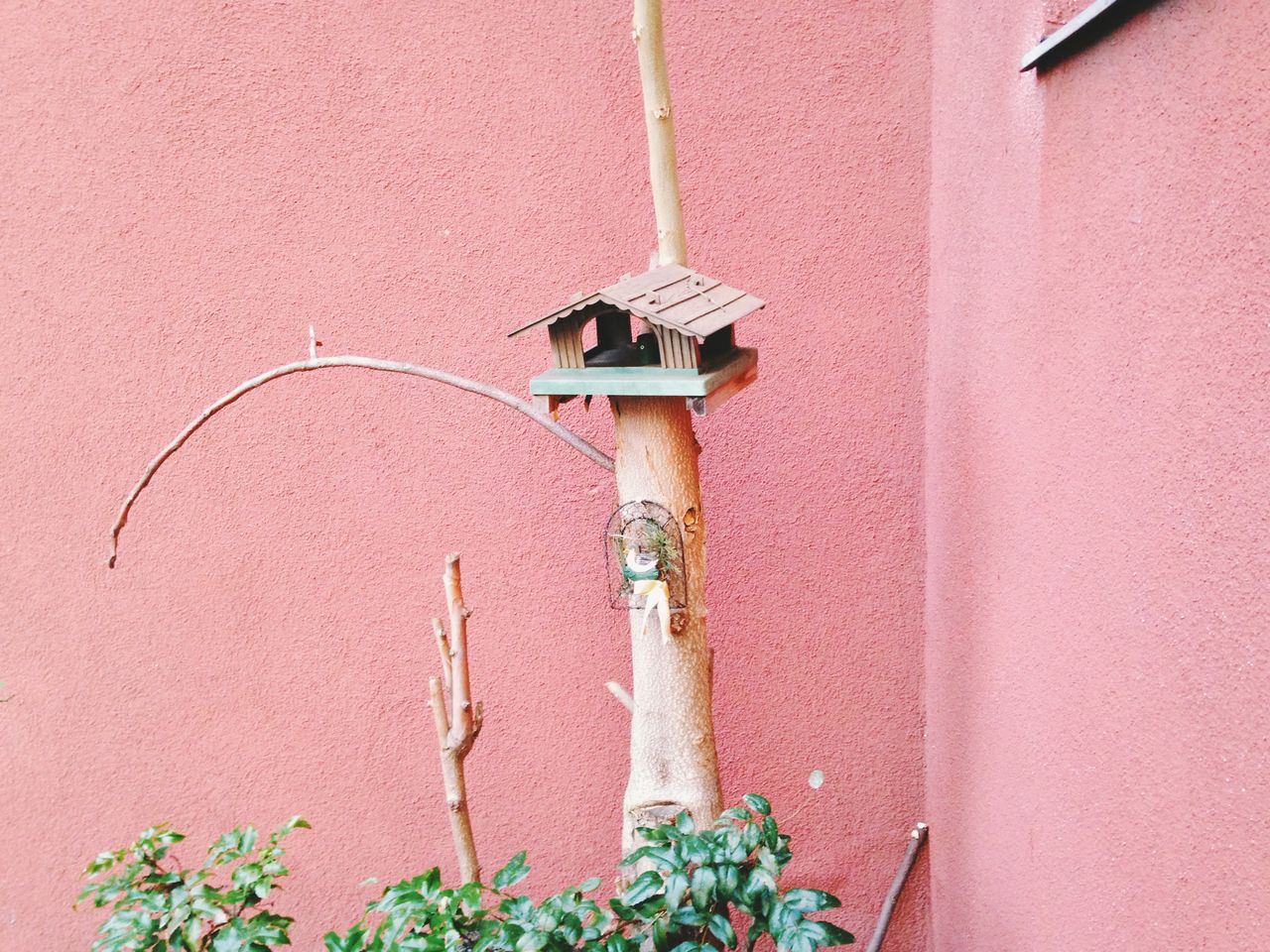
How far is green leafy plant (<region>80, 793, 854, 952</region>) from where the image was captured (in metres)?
1.42

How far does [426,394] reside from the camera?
2145 mm

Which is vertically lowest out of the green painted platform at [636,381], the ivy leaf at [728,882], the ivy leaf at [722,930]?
the ivy leaf at [722,930]

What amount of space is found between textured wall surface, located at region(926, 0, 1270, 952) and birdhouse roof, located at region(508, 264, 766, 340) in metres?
0.54

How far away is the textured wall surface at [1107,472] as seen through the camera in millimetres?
942

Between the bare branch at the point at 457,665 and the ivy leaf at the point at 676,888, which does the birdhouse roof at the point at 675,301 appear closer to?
the bare branch at the point at 457,665

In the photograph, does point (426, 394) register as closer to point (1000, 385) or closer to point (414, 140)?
point (414, 140)

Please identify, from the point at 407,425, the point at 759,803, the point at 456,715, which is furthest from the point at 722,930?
the point at 407,425

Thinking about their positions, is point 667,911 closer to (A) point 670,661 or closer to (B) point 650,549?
(A) point 670,661

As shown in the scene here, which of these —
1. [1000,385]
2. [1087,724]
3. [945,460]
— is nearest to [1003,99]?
[1000,385]

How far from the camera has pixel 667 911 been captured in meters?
1.44

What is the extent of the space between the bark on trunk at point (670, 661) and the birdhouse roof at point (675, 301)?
0.18m

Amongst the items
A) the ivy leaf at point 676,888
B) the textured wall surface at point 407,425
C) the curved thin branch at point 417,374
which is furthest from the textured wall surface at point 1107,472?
the curved thin branch at point 417,374

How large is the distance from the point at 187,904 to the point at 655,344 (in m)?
1.45

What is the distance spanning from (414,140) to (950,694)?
72.8 inches
